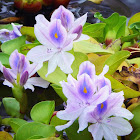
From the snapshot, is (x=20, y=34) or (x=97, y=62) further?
(x=20, y=34)

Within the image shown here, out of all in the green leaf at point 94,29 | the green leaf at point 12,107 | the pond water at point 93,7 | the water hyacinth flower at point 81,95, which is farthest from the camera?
the pond water at point 93,7

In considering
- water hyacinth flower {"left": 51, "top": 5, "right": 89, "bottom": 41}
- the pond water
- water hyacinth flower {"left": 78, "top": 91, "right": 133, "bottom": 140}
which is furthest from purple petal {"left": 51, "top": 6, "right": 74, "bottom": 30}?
the pond water

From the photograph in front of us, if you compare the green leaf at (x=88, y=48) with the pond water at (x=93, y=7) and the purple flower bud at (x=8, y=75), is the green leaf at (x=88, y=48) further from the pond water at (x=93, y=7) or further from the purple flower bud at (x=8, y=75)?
the pond water at (x=93, y=7)

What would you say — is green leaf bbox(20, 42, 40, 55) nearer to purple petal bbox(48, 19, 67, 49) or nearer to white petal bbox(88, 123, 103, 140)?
purple petal bbox(48, 19, 67, 49)

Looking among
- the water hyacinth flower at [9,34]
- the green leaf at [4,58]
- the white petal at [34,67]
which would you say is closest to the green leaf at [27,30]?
the water hyacinth flower at [9,34]

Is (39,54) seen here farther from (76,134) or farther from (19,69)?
(76,134)

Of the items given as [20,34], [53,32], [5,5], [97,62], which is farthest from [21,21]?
[53,32]

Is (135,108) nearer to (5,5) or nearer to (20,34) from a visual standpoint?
(20,34)
